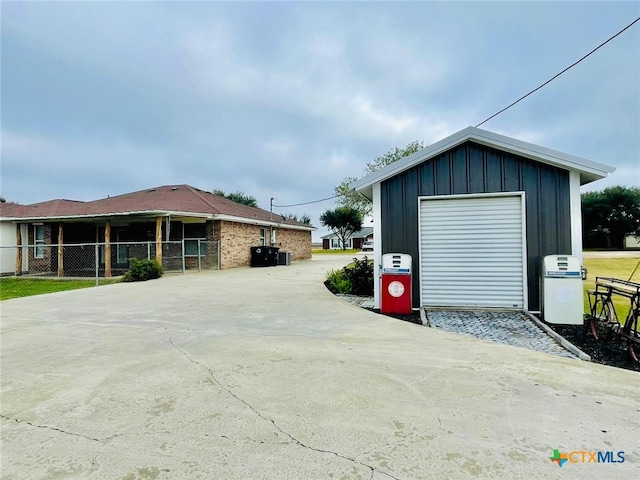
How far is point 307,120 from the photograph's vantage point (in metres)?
22.0

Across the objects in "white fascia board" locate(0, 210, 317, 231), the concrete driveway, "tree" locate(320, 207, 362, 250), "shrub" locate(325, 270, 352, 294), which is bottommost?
the concrete driveway

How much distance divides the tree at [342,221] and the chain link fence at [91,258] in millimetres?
34987

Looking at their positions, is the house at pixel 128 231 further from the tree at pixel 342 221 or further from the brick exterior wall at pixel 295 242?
the tree at pixel 342 221

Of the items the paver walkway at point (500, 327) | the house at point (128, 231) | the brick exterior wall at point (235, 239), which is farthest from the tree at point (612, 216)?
the paver walkway at point (500, 327)

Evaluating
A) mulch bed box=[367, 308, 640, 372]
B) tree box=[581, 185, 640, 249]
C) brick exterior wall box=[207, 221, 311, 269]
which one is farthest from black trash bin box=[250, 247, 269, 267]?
tree box=[581, 185, 640, 249]

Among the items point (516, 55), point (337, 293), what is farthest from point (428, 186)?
point (516, 55)

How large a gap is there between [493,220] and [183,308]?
22.1 feet

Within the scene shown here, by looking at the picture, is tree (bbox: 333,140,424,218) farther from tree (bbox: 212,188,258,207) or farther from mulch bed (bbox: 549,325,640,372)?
mulch bed (bbox: 549,325,640,372)

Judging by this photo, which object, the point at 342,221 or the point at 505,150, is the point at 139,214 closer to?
the point at 505,150

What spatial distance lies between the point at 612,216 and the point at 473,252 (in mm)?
42189

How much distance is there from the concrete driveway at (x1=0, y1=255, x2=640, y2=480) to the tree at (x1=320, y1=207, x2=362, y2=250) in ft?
151

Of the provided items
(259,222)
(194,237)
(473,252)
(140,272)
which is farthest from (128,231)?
(473,252)

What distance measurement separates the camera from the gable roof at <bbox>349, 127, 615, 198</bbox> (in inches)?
233

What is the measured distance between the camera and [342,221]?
5241 cm
